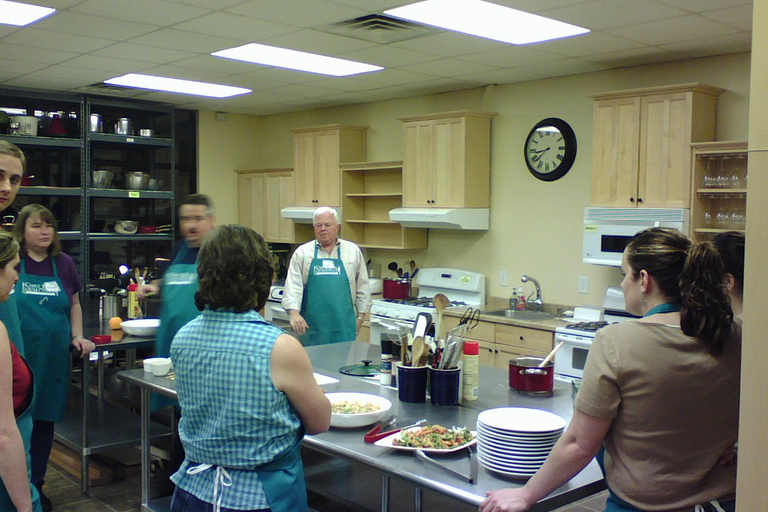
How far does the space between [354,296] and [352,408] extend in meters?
2.53

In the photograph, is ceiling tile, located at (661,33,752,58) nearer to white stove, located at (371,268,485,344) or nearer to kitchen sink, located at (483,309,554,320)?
kitchen sink, located at (483,309,554,320)

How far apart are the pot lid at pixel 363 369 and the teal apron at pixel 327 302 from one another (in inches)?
59.6

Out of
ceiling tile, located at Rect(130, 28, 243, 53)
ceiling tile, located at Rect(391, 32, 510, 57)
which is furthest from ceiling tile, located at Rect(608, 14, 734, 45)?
ceiling tile, located at Rect(130, 28, 243, 53)

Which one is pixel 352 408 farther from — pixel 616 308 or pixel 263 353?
pixel 616 308

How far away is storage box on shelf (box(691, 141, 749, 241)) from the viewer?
4.39 meters

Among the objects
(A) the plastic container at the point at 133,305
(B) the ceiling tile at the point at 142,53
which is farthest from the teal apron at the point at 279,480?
(B) the ceiling tile at the point at 142,53

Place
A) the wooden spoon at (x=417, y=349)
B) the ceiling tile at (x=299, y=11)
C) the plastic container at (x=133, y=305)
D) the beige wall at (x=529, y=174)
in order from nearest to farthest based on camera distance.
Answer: the wooden spoon at (x=417, y=349) < the ceiling tile at (x=299, y=11) < the beige wall at (x=529, y=174) < the plastic container at (x=133, y=305)

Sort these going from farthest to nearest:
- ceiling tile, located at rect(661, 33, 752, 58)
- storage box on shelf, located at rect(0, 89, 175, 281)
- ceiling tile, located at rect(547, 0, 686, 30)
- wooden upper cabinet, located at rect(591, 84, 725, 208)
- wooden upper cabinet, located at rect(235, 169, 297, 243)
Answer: wooden upper cabinet, located at rect(235, 169, 297, 243) < storage box on shelf, located at rect(0, 89, 175, 281) < wooden upper cabinet, located at rect(591, 84, 725, 208) < ceiling tile, located at rect(661, 33, 752, 58) < ceiling tile, located at rect(547, 0, 686, 30)

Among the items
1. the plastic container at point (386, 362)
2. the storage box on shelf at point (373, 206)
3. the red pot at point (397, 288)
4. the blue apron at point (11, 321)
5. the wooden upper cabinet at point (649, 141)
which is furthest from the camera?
the storage box on shelf at point (373, 206)

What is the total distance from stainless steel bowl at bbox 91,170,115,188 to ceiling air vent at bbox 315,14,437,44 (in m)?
3.56

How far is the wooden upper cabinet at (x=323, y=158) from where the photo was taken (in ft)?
22.6

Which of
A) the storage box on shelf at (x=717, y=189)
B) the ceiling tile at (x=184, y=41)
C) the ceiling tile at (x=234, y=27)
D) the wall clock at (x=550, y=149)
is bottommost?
the storage box on shelf at (x=717, y=189)

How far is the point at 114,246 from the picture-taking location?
7418mm

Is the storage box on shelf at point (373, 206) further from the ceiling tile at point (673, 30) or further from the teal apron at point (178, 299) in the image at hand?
the teal apron at point (178, 299)
